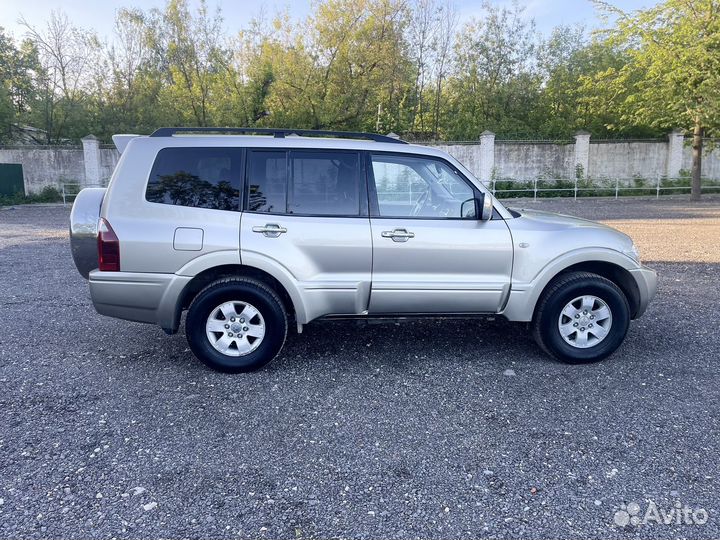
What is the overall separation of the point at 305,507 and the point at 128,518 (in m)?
0.86

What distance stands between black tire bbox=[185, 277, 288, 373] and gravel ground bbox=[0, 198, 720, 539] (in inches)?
6.5

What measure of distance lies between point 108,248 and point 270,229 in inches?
50.1

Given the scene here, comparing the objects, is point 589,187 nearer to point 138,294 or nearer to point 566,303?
point 566,303

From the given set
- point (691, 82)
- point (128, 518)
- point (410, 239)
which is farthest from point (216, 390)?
point (691, 82)

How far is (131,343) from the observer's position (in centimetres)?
514

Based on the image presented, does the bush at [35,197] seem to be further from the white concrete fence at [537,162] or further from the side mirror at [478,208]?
the side mirror at [478,208]

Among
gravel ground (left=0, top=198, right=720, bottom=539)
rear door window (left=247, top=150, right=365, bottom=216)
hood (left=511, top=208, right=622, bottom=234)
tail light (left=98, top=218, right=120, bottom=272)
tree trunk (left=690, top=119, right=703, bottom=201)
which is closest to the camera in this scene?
gravel ground (left=0, top=198, right=720, bottom=539)

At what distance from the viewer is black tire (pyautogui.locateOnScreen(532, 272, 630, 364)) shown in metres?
4.46

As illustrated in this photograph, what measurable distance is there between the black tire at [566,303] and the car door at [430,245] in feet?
1.29

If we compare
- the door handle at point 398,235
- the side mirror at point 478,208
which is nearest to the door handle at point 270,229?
the door handle at point 398,235

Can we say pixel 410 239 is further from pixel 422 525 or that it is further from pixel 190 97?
pixel 190 97

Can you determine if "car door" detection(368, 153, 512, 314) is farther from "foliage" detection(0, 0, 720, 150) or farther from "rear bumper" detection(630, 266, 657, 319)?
"foliage" detection(0, 0, 720, 150)

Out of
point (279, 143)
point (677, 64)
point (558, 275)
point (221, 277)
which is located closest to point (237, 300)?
point (221, 277)

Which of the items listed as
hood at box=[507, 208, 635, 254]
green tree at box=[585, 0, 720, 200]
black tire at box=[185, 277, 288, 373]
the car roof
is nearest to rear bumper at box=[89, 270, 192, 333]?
black tire at box=[185, 277, 288, 373]
